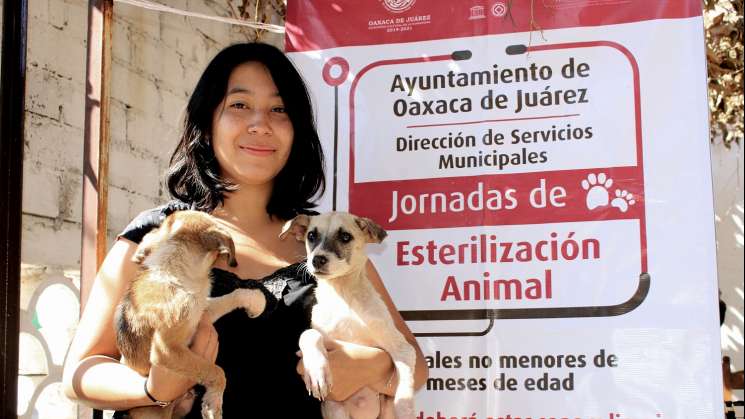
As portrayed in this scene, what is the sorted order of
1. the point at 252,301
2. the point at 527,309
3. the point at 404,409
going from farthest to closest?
the point at 527,309, the point at 404,409, the point at 252,301

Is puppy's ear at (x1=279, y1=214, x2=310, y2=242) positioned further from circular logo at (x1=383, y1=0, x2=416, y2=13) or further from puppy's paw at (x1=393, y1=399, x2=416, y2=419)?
circular logo at (x1=383, y1=0, x2=416, y2=13)

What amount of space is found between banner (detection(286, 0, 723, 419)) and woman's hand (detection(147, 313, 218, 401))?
1.16 meters

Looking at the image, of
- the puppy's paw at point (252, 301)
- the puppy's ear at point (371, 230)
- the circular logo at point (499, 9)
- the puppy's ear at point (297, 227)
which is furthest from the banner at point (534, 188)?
the puppy's paw at point (252, 301)

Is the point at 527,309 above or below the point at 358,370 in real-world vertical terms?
above

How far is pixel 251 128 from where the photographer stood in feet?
7.94

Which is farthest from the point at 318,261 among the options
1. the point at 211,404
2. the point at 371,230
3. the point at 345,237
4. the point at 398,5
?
the point at 398,5

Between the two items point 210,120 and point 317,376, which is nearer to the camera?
point 317,376

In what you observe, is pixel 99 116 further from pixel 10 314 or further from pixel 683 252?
pixel 683 252

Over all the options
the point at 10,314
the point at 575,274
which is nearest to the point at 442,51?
the point at 575,274

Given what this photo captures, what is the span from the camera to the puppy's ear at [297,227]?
8.24 ft

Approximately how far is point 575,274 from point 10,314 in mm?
1936

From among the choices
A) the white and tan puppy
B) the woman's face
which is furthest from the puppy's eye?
the woman's face

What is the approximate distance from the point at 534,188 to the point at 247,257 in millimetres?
1181

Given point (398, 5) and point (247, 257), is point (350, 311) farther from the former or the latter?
point (398, 5)
